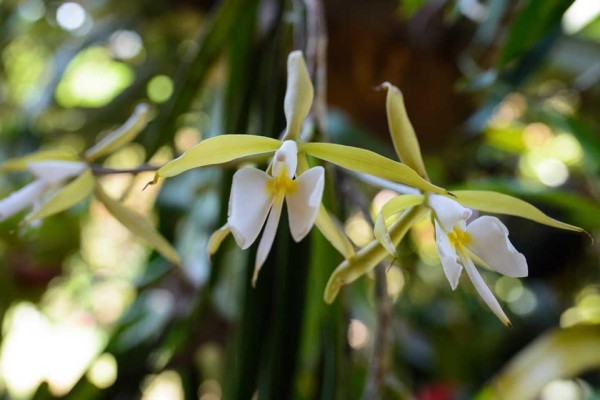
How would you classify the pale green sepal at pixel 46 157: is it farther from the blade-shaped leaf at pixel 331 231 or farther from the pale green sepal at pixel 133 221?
the blade-shaped leaf at pixel 331 231

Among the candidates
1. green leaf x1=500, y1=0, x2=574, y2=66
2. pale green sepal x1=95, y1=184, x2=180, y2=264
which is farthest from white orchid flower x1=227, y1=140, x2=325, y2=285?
green leaf x1=500, y1=0, x2=574, y2=66

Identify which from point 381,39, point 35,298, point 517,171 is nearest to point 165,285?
point 35,298

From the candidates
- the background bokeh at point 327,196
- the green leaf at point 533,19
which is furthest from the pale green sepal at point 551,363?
the green leaf at point 533,19

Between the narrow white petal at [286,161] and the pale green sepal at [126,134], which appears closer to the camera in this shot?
the narrow white petal at [286,161]

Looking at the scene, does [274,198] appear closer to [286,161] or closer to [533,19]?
[286,161]

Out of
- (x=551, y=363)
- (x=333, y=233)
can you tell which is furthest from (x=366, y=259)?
(x=551, y=363)

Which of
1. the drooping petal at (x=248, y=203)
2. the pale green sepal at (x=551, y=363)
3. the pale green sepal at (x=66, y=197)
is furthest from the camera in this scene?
the pale green sepal at (x=551, y=363)
